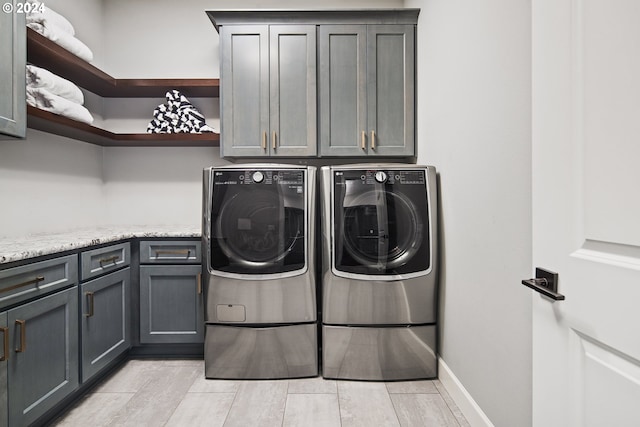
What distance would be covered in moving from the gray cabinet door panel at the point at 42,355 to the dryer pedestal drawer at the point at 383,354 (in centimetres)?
136

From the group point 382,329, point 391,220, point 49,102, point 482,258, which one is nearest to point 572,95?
point 482,258

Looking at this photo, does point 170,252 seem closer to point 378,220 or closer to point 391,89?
point 378,220

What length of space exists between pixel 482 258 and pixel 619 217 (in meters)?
1.01

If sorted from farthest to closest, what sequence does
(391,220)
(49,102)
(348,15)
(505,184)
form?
(348,15)
(391,220)
(49,102)
(505,184)

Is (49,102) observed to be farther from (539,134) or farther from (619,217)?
(619,217)

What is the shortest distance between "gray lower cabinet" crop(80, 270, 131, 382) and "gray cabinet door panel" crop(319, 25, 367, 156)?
157 cm

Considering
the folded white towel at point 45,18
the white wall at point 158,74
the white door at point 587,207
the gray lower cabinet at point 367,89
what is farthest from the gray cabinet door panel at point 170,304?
the white door at point 587,207

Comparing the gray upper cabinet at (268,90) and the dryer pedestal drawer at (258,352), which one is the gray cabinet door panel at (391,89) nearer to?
the gray upper cabinet at (268,90)

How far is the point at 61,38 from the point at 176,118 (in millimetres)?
821

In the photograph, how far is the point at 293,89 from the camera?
2555mm

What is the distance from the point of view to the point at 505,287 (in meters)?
1.44

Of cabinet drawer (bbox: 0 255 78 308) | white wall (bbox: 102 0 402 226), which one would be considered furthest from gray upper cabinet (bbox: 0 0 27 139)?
white wall (bbox: 102 0 402 226)

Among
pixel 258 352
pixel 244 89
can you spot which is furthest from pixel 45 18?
pixel 258 352

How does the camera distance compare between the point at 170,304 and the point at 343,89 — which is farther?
the point at 343,89
